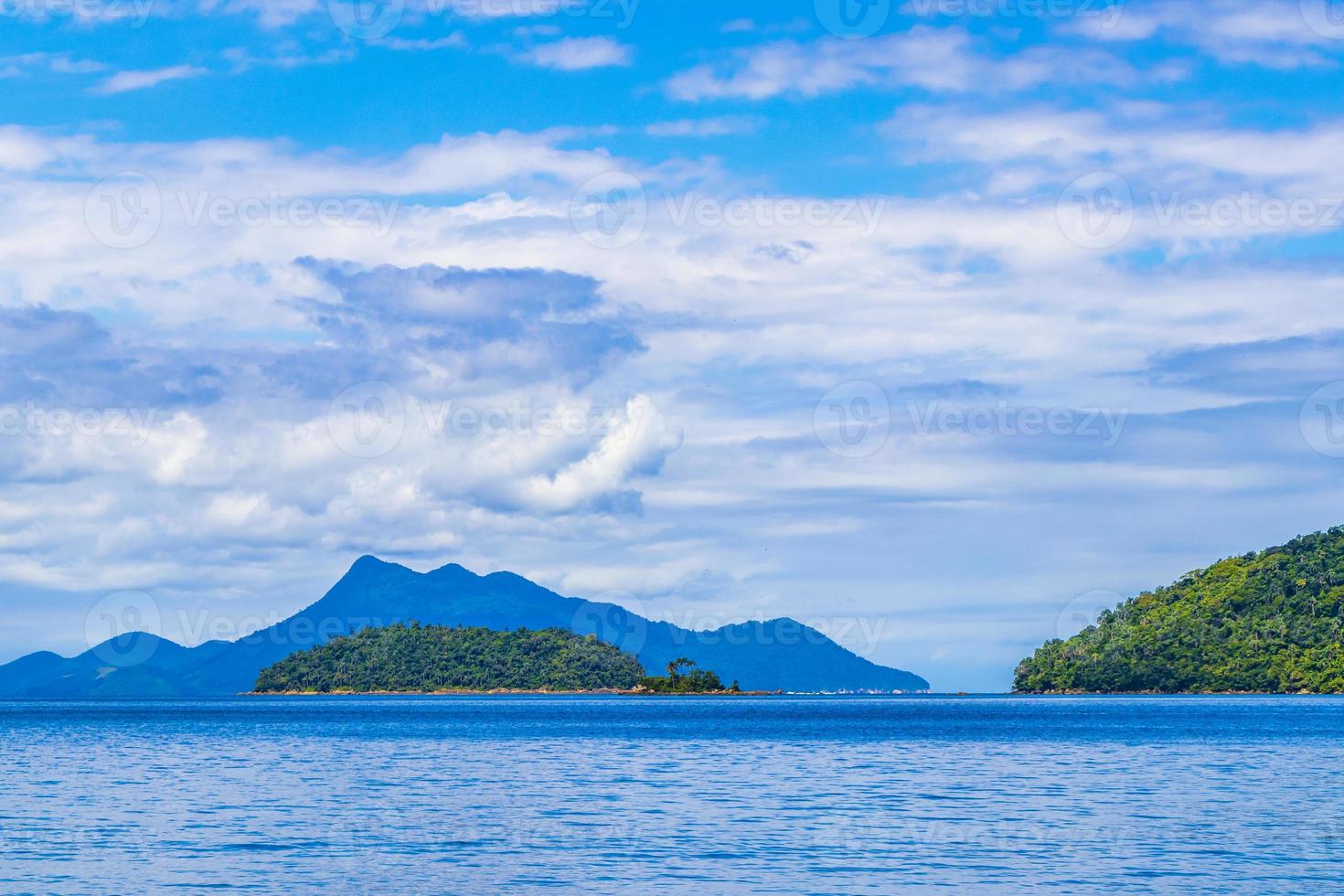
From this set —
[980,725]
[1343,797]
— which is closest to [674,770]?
[1343,797]

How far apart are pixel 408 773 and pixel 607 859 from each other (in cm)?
4096

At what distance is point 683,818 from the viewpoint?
198 feet

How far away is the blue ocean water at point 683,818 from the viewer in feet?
147

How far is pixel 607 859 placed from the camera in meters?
48.5

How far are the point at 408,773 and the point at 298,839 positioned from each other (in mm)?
33369

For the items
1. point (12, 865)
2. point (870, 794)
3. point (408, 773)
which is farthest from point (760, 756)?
point (12, 865)

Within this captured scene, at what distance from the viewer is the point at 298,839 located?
53906 mm

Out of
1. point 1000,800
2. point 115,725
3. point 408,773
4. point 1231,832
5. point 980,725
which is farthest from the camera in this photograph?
point 115,725

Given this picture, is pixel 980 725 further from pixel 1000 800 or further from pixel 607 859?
pixel 607 859

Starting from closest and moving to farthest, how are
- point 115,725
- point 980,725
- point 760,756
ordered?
point 760,756
point 980,725
point 115,725

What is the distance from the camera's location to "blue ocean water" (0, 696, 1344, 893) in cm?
4478

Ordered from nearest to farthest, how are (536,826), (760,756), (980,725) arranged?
(536,826)
(760,756)
(980,725)

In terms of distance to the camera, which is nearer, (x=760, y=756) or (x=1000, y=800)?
(x=1000, y=800)

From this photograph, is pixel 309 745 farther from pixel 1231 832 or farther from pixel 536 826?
pixel 1231 832
